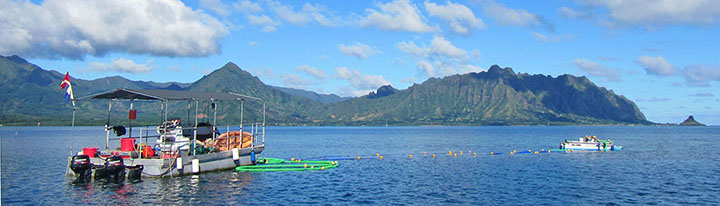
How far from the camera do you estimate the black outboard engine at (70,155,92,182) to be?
4600 cm

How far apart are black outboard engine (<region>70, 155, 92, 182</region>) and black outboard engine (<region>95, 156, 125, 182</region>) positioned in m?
1.36

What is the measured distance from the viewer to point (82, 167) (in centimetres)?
4619

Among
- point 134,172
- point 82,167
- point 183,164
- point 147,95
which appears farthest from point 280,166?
point 82,167

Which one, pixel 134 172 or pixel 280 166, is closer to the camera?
pixel 134 172

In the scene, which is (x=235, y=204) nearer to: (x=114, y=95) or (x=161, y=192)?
(x=161, y=192)

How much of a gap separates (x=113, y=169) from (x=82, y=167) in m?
3.24

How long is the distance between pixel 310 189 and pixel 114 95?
807 inches

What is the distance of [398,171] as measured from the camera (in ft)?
195

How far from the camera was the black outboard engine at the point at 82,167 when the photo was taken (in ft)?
151

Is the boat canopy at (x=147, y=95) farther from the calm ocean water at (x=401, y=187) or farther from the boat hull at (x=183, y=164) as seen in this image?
the calm ocean water at (x=401, y=187)

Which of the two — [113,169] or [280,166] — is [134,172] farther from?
[280,166]

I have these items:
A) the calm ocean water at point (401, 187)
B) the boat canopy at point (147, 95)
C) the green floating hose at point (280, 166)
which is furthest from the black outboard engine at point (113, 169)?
the green floating hose at point (280, 166)

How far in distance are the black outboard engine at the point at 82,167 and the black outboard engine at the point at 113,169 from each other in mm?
1358

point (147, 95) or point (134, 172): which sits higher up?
point (147, 95)
